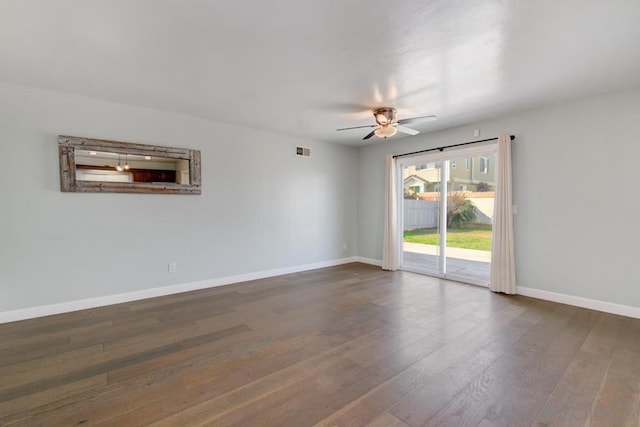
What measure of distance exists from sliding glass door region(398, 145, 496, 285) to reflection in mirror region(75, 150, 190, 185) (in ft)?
13.4

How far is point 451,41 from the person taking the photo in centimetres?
232

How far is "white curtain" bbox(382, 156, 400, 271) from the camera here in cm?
567

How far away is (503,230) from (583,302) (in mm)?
1233

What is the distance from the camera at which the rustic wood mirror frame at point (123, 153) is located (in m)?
3.40

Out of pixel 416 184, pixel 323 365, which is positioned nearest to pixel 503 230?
pixel 416 184

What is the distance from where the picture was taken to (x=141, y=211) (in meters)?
3.93

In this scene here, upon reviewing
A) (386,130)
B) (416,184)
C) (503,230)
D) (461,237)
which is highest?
(386,130)

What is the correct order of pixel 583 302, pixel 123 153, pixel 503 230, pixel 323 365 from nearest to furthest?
pixel 323 365
pixel 583 302
pixel 123 153
pixel 503 230

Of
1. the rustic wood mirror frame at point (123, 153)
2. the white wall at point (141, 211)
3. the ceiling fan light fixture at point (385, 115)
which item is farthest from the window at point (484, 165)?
the rustic wood mirror frame at point (123, 153)

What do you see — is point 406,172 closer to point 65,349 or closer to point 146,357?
point 146,357

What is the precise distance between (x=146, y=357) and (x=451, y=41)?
3.70 metres

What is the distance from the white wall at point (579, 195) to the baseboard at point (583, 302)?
55mm

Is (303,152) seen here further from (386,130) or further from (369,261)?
(369,261)

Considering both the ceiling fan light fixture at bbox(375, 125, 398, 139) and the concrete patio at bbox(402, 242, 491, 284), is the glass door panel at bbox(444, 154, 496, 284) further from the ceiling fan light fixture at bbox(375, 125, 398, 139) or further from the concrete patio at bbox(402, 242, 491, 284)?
the ceiling fan light fixture at bbox(375, 125, 398, 139)
